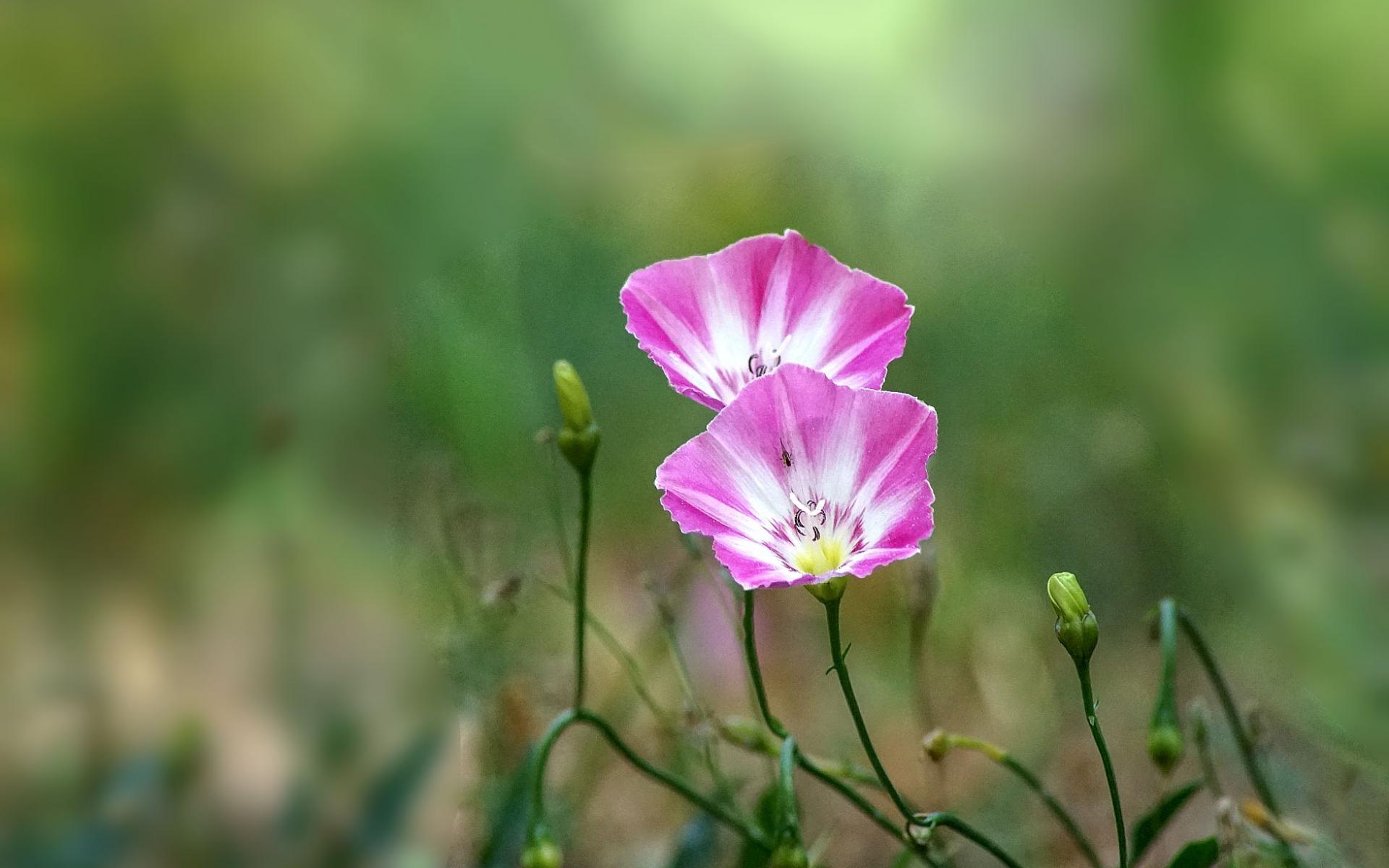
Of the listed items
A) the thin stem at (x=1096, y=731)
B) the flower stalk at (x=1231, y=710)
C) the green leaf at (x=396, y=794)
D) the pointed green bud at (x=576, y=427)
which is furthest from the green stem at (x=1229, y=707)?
the green leaf at (x=396, y=794)

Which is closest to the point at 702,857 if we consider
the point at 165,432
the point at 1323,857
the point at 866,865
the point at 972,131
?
the point at 866,865

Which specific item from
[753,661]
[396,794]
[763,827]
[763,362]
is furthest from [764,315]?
[396,794]

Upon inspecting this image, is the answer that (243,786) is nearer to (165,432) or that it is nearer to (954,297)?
(165,432)

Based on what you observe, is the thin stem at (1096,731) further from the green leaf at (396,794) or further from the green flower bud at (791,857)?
the green leaf at (396,794)

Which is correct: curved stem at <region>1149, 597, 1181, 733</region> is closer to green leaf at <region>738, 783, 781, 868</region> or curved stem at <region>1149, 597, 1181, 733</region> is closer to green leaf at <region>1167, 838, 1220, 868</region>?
green leaf at <region>1167, 838, 1220, 868</region>

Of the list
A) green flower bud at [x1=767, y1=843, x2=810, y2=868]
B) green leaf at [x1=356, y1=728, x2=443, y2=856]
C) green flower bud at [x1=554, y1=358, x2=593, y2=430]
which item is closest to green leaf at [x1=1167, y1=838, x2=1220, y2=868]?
green flower bud at [x1=767, y1=843, x2=810, y2=868]

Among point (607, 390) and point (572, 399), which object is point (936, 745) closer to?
point (572, 399)
